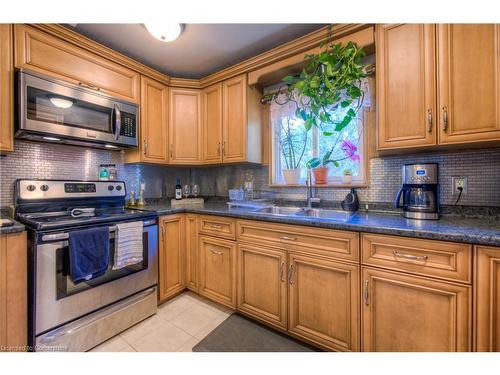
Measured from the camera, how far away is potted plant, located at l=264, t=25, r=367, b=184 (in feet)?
4.85

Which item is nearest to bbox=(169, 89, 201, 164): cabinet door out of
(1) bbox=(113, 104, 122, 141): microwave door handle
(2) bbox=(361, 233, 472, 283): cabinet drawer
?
(1) bbox=(113, 104, 122, 141): microwave door handle

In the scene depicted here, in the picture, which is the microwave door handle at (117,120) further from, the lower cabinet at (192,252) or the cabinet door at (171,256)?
the lower cabinet at (192,252)

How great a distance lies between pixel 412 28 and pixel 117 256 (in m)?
2.45

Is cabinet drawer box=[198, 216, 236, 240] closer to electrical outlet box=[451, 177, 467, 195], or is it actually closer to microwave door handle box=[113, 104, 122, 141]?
microwave door handle box=[113, 104, 122, 141]

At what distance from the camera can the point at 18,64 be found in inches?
53.1

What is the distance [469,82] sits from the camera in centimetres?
112

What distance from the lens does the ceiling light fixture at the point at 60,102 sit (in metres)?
1.47

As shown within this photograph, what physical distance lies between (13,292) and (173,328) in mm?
988

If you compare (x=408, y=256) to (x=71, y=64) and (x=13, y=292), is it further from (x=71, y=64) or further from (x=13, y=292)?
(x=71, y=64)

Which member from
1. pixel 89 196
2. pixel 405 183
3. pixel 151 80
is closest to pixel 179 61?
pixel 151 80

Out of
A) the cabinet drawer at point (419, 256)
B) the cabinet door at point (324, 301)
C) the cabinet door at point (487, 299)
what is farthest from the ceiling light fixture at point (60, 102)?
the cabinet door at point (487, 299)

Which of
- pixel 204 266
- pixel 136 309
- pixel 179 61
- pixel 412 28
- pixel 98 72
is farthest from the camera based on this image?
pixel 179 61
